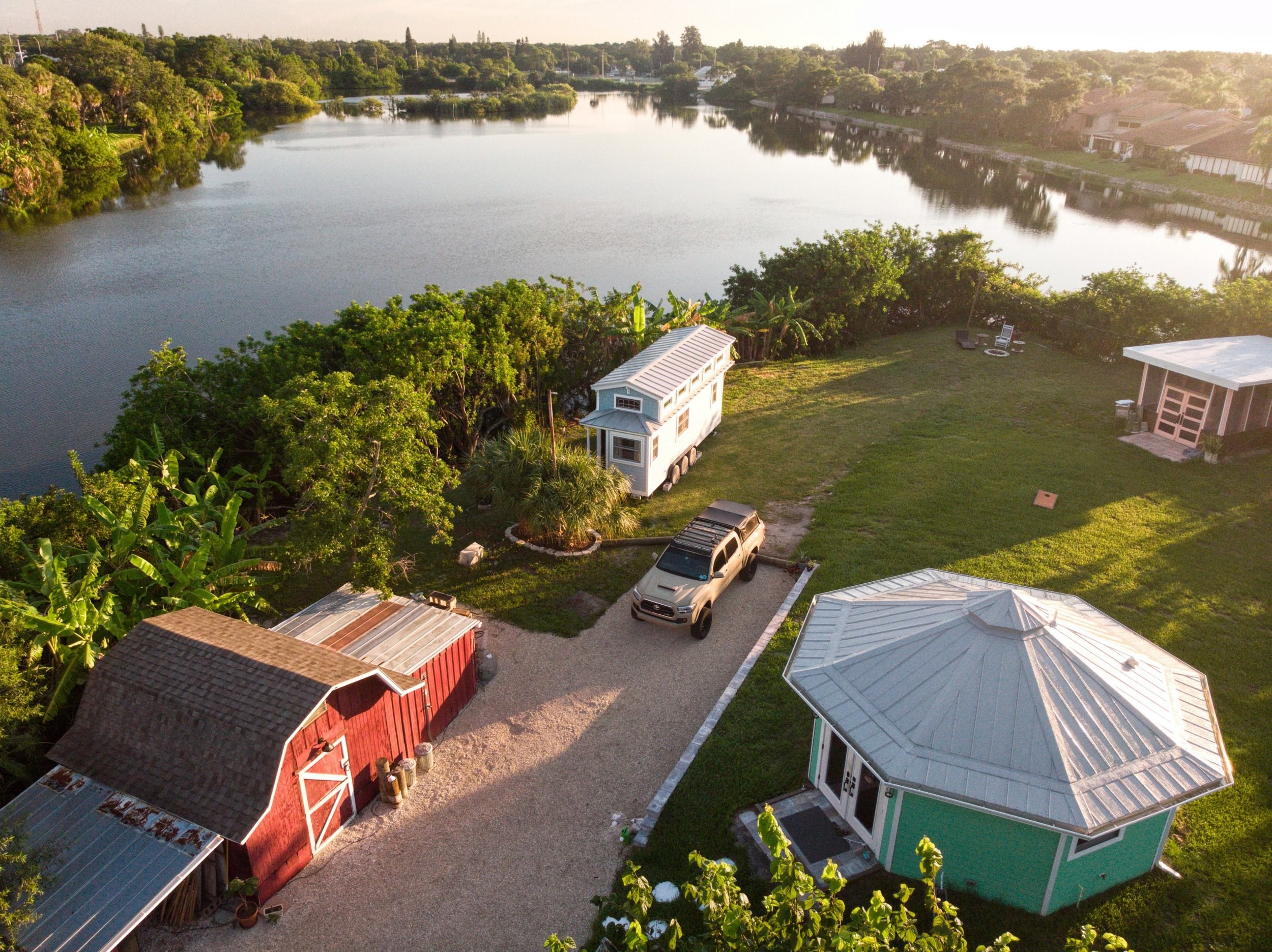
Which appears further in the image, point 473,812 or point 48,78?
point 48,78

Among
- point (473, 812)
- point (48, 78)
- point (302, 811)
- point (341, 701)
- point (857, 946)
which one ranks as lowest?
point (473, 812)

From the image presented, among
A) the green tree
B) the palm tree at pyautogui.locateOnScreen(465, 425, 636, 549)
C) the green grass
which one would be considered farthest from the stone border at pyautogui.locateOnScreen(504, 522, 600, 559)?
the green grass

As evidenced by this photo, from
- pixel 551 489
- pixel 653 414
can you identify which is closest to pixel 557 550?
pixel 551 489

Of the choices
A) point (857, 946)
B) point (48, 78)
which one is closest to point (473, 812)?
point (857, 946)

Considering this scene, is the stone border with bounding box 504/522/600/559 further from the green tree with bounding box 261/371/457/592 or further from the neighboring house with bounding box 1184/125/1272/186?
the neighboring house with bounding box 1184/125/1272/186

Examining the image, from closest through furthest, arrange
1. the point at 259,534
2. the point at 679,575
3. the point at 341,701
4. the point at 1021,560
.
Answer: the point at 341,701 < the point at 679,575 < the point at 1021,560 < the point at 259,534

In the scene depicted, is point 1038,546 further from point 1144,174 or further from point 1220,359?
point 1144,174

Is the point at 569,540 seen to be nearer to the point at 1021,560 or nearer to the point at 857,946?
the point at 1021,560

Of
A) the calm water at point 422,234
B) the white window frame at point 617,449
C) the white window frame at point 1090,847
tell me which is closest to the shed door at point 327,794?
the white window frame at point 1090,847
